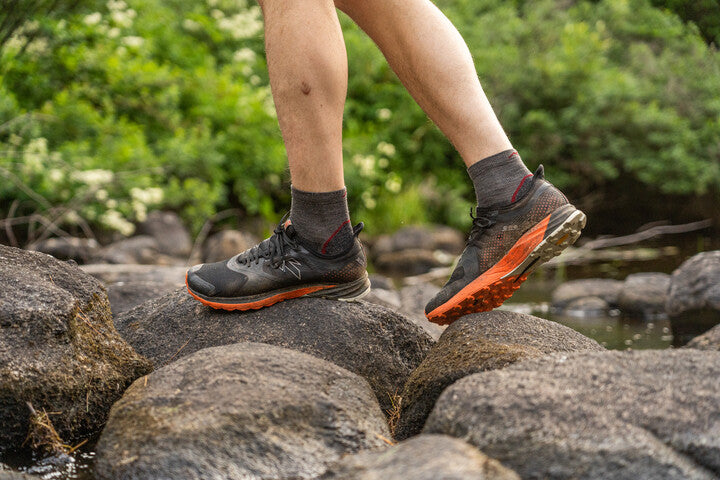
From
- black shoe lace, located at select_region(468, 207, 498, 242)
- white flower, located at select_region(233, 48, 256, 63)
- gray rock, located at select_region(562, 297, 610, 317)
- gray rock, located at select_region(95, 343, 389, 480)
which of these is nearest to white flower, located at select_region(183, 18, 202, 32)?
white flower, located at select_region(233, 48, 256, 63)

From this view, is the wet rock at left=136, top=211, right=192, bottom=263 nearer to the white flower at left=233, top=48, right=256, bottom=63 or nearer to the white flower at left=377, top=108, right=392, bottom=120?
the white flower at left=233, top=48, right=256, bottom=63

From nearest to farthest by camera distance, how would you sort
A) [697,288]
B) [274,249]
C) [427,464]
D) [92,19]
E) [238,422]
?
[427,464] → [238,422] → [274,249] → [697,288] → [92,19]

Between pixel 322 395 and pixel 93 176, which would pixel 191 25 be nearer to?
pixel 93 176

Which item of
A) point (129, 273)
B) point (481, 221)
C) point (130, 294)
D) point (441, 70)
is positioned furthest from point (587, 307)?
point (441, 70)

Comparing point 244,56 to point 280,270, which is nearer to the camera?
point 280,270

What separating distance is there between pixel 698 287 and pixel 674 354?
3.10 metres

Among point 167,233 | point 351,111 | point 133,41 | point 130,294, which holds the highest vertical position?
point 133,41

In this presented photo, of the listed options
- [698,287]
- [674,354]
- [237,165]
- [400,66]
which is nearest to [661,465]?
[674,354]

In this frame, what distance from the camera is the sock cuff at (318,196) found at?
2229 mm

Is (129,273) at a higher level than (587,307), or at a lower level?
higher

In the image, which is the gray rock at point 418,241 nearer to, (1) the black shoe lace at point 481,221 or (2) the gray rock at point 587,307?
(2) the gray rock at point 587,307

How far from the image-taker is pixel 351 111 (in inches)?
431

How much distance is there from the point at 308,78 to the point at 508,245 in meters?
0.72

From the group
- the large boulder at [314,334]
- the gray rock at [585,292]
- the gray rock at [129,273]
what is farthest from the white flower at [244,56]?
the large boulder at [314,334]
